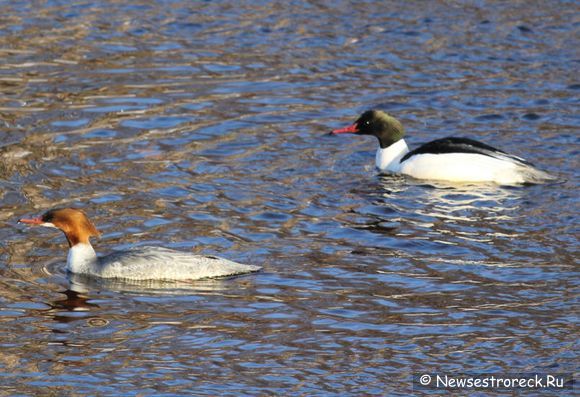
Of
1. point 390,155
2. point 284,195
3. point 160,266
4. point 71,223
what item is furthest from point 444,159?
point 71,223

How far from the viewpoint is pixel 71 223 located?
12211mm

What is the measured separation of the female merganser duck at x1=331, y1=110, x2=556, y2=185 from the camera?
15383 mm

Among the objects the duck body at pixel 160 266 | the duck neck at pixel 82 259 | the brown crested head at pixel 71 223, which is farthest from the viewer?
the brown crested head at pixel 71 223

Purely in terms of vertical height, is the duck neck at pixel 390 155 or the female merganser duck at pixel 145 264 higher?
the duck neck at pixel 390 155

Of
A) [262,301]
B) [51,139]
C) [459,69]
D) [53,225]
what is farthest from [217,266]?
[459,69]

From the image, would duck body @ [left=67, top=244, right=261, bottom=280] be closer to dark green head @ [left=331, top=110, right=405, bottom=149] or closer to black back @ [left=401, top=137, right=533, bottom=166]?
black back @ [left=401, top=137, right=533, bottom=166]

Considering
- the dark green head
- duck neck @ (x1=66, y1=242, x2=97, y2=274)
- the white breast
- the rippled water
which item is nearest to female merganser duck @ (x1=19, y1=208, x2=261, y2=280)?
duck neck @ (x1=66, y1=242, x2=97, y2=274)

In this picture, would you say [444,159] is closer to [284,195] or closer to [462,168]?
[462,168]

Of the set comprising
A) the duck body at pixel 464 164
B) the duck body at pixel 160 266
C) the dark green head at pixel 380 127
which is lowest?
the duck body at pixel 160 266

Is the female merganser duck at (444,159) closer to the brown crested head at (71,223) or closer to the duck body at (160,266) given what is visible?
the duck body at (160,266)

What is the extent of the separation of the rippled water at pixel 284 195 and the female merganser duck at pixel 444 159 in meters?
0.27

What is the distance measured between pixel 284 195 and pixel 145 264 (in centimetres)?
319

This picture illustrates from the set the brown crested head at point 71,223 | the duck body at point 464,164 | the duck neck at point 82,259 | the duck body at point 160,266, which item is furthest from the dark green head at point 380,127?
the duck neck at point 82,259

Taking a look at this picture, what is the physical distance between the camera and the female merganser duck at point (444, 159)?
15.4m
